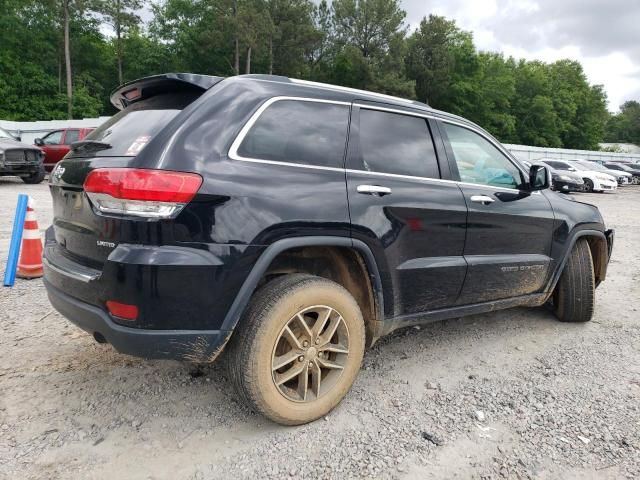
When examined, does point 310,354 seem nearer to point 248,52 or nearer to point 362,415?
point 362,415

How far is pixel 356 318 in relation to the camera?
267 centimetres

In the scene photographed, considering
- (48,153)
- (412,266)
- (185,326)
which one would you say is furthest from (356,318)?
(48,153)

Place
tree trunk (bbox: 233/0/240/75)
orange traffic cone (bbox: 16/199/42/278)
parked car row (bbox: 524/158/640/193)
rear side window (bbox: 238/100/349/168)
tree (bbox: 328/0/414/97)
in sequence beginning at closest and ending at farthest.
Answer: rear side window (bbox: 238/100/349/168) → orange traffic cone (bbox: 16/199/42/278) → parked car row (bbox: 524/158/640/193) → tree trunk (bbox: 233/0/240/75) → tree (bbox: 328/0/414/97)

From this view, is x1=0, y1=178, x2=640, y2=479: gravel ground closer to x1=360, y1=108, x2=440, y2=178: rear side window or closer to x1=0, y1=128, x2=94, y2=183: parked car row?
x1=360, y1=108, x2=440, y2=178: rear side window

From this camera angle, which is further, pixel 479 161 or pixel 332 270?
pixel 479 161

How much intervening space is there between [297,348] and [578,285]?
292cm

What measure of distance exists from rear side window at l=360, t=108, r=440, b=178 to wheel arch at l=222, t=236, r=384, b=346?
0.54 metres

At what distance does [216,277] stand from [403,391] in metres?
1.52

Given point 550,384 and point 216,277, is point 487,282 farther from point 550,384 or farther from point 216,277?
point 216,277

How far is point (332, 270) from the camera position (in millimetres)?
2900

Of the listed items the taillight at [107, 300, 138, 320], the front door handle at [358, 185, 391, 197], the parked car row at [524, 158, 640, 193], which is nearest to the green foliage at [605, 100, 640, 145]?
the parked car row at [524, 158, 640, 193]

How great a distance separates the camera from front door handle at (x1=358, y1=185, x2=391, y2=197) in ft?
8.85

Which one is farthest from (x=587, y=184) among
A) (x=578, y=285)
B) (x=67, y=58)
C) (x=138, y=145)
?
(x=67, y=58)

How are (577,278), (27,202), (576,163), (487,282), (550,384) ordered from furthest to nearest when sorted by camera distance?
(576,163) → (27,202) → (577,278) → (487,282) → (550,384)
